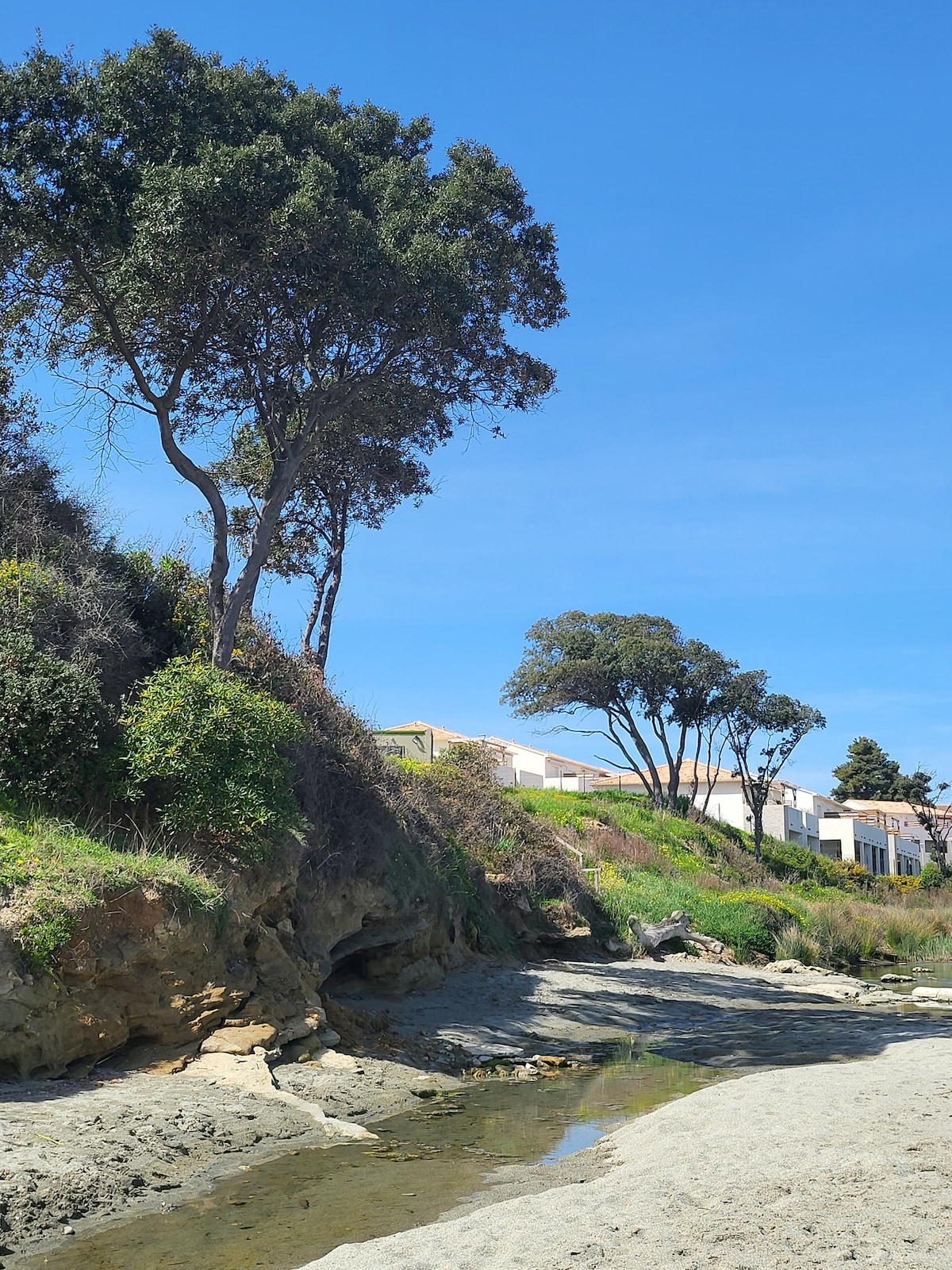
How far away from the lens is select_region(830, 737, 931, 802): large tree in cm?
9819

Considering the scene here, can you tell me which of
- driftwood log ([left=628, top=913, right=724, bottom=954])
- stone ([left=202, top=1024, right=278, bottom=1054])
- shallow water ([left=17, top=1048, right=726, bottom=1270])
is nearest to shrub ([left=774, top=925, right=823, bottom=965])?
driftwood log ([left=628, top=913, right=724, bottom=954])

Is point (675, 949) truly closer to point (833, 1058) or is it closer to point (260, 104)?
point (833, 1058)

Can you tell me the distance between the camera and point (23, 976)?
393 inches

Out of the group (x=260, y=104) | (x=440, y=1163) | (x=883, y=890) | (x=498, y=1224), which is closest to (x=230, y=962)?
(x=440, y=1163)

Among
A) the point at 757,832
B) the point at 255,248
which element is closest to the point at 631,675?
the point at 757,832

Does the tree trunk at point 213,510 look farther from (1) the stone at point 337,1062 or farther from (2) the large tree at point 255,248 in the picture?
(1) the stone at point 337,1062

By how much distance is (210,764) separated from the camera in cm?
1380

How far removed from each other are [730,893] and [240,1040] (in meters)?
24.6

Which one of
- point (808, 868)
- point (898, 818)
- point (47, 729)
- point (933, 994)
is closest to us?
point (47, 729)

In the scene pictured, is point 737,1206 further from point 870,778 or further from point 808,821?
point 870,778

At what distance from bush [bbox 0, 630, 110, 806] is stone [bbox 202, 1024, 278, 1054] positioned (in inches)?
137

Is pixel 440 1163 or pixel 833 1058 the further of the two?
pixel 833 1058

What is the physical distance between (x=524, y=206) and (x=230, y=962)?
1375 centimetres

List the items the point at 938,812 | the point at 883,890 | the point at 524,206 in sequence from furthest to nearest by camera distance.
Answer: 1. the point at 938,812
2. the point at 883,890
3. the point at 524,206
